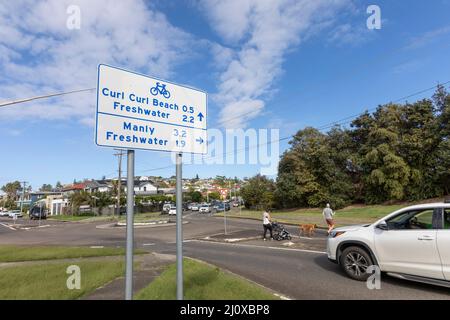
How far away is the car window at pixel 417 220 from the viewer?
6270 millimetres

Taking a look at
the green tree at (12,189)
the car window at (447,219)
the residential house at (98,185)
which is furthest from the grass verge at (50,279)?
the green tree at (12,189)

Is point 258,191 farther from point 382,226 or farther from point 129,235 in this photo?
point 129,235

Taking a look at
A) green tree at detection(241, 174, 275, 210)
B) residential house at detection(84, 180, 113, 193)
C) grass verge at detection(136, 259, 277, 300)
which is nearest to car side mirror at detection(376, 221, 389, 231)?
grass verge at detection(136, 259, 277, 300)

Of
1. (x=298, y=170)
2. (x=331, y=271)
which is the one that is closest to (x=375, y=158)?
(x=298, y=170)

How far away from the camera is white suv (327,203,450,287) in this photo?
600 centimetres

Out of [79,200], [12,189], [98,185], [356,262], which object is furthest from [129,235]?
[12,189]

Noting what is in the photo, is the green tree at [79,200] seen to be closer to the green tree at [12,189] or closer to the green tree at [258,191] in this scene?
the green tree at [258,191]

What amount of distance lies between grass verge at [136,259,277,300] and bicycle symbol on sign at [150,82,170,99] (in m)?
3.39

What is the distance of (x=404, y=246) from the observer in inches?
252

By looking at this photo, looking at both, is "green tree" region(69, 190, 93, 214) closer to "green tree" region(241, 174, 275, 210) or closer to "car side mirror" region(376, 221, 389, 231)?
"green tree" region(241, 174, 275, 210)

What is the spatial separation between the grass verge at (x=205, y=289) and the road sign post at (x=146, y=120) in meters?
1.80
